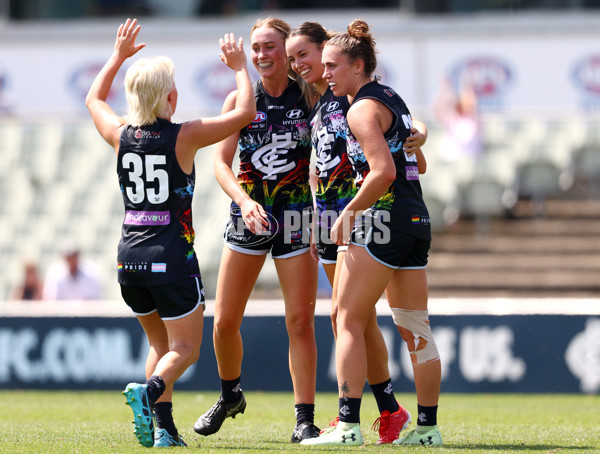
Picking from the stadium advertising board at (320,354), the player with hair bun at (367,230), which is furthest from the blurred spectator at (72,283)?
the player with hair bun at (367,230)

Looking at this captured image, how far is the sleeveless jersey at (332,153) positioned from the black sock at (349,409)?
43.2 inches

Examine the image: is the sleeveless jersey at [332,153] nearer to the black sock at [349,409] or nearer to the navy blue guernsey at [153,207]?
the navy blue guernsey at [153,207]

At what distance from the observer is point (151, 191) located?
5094 mm

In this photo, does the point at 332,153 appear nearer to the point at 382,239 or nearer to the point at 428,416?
the point at 382,239

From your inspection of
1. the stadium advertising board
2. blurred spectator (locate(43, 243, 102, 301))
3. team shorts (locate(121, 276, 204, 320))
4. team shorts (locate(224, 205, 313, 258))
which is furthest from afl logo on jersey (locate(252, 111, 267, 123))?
blurred spectator (locate(43, 243, 102, 301))

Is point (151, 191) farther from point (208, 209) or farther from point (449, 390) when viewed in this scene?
point (208, 209)

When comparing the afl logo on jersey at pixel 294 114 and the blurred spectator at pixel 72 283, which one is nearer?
the afl logo on jersey at pixel 294 114

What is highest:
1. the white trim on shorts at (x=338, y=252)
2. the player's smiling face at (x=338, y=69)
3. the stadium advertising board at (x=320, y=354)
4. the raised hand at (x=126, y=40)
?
the raised hand at (x=126, y=40)

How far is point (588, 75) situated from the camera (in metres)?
15.2

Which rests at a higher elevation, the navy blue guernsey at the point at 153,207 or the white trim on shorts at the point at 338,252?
the navy blue guernsey at the point at 153,207

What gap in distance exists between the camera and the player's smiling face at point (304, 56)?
5.62 m

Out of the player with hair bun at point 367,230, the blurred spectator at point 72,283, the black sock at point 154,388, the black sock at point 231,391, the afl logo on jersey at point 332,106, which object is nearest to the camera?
the black sock at point 154,388

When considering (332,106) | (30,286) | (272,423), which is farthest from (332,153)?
(30,286)

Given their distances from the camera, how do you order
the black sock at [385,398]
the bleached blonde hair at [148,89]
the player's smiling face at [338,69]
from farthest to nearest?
1. the black sock at [385,398]
2. the player's smiling face at [338,69]
3. the bleached blonde hair at [148,89]
